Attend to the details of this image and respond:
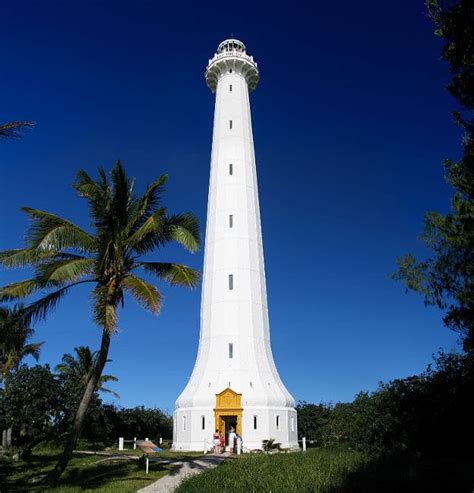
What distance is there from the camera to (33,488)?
51.3 feet

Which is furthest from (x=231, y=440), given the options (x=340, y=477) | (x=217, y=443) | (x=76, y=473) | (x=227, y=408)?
(x=340, y=477)

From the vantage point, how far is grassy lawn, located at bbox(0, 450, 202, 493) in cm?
1566

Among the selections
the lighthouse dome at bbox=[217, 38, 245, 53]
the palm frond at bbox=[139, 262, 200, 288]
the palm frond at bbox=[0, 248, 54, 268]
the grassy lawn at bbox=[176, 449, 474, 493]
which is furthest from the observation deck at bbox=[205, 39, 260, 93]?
the grassy lawn at bbox=[176, 449, 474, 493]

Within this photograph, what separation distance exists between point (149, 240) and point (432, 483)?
1070 centimetres

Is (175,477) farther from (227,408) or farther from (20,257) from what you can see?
(227,408)

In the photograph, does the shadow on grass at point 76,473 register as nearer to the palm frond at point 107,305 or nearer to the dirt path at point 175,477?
the dirt path at point 175,477

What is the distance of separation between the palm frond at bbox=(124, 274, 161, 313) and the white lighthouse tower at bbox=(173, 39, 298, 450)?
15865 mm

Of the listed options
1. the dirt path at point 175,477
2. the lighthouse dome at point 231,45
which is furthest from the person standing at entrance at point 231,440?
the lighthouse dome at point 231,45

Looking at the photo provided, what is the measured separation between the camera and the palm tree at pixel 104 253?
15641 millimetres

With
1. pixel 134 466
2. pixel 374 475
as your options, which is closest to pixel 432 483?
pixel 374 475

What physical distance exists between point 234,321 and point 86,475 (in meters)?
15.1

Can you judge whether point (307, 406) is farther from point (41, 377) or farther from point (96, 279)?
point (96, 279)

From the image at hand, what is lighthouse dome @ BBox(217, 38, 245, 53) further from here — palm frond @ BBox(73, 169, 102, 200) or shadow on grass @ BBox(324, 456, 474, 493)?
shadow on grass @ BBox(324, 456, 474, 493)

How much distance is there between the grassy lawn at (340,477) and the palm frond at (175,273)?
5596mm
